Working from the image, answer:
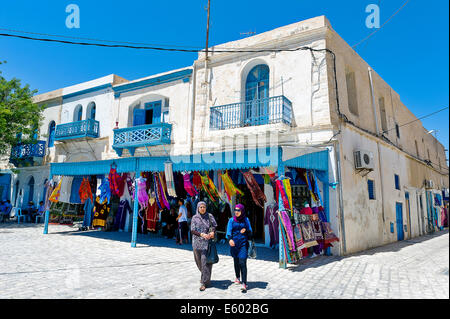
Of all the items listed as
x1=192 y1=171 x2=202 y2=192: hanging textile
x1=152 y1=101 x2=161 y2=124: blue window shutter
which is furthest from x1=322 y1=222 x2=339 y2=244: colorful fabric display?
x1=152 y1=101 x2=161 y2=124: blue window shutter

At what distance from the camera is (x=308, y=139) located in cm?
941

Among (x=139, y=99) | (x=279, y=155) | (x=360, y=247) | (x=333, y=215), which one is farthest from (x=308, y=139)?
(x=139, y=99)

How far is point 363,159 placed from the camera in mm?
9508

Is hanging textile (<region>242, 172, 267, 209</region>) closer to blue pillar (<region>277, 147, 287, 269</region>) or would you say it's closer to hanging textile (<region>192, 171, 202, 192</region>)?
hanging textile (<region>192, 171, 202, 192</region>)

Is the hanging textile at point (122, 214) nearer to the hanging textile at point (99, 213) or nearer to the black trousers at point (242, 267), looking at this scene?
the hanging textile at point (99, 213)

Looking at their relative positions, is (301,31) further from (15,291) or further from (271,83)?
(15,291)

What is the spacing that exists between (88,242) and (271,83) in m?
A: 8.67

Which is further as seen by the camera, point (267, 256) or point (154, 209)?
point (154, 209)

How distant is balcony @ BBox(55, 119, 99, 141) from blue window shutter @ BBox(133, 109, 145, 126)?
102 inches

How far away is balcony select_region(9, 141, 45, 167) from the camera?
1755 centimetres

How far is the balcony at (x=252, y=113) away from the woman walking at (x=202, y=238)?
17.9ft

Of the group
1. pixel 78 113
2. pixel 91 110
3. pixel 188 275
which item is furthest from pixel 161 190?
pixel 78 113

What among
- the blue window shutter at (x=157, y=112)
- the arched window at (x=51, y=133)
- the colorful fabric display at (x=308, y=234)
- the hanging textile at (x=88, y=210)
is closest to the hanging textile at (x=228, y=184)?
the colorful fabric display at (x=308, y=234)

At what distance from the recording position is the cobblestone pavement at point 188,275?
4.57 m
